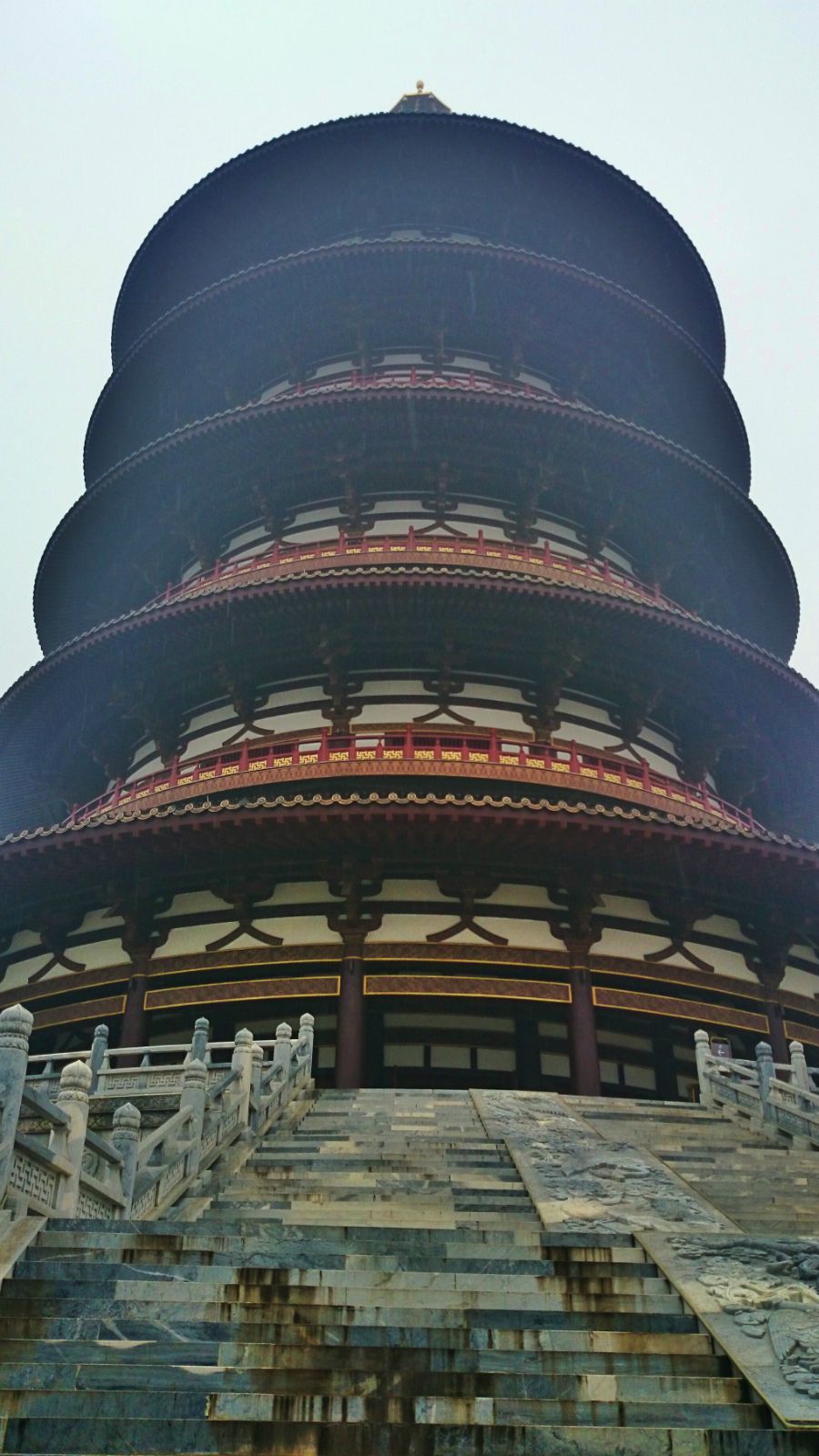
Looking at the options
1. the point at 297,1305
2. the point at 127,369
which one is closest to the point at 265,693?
the point at 127,369

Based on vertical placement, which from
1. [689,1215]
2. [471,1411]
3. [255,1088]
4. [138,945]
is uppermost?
[138,945]

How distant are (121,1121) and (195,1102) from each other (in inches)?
45.7

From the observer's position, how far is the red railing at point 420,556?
19.9 meters

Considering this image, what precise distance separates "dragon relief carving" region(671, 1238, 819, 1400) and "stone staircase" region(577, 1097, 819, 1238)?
87 centimetres

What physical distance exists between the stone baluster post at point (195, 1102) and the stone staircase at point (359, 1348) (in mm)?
2153

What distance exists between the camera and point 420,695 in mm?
19484

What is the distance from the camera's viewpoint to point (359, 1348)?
215 inches

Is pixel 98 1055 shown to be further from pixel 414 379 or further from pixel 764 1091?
pixel 414 379

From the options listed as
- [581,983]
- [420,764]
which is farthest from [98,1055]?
[581,983]

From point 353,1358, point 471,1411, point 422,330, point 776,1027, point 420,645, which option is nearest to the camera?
point 471,1411

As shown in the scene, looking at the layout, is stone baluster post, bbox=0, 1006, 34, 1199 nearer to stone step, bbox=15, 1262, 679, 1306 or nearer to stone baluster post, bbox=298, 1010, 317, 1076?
stone step, bbox=15, 1262, 679, 1306

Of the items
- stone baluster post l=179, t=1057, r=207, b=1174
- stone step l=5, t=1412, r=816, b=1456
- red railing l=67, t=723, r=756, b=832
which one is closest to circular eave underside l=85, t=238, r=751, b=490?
red railing l=67, t=723, r=756, b=832

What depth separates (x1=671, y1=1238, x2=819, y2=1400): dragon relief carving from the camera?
5461mm

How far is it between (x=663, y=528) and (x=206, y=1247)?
62.5ft
